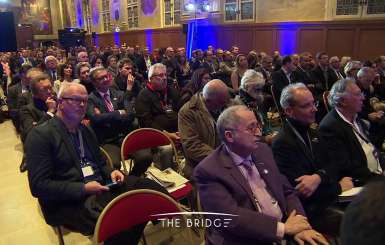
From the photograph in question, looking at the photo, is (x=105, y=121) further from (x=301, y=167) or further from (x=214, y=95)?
(x=301, y=167)

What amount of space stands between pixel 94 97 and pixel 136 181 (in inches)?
66.2

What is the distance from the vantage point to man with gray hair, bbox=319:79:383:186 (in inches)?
94.9

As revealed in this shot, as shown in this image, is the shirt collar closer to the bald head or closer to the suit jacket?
the suit jacket

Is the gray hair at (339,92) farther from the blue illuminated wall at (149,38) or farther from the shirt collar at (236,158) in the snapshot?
the blue illuminated wall at (149,38)

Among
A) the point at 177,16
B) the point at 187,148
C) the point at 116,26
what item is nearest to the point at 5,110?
the point at 187,148

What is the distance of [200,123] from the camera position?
9.35 ft

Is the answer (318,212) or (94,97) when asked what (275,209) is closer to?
(318,212)

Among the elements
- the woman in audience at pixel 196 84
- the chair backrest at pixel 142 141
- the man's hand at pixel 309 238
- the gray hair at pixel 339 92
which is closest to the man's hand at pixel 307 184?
the man's hand at pixel 309 238

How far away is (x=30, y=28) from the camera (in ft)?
80.8

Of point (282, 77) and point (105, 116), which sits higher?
point (282, 77)

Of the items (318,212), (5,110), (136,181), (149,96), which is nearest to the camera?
(318,212)

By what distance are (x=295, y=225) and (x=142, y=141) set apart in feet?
5.70

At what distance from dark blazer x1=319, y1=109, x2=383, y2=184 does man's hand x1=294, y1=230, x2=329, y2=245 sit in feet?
2.84

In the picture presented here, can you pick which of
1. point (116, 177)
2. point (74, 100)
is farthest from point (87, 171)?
point (74, 100)
